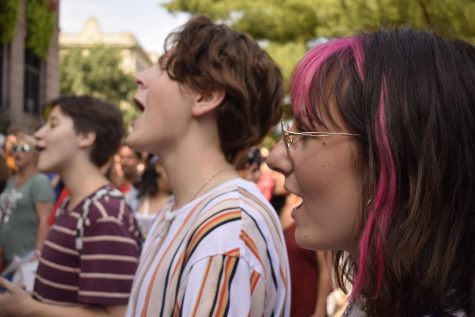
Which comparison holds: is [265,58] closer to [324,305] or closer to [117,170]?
[324,305]

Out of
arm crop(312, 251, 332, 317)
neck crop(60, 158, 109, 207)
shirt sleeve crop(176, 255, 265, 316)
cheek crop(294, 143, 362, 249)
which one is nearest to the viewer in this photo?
cheek crop(294, 143, 362, 249)

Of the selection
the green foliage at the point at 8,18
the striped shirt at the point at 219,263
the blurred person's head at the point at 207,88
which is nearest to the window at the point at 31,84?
the green foliage at the point at 8,18

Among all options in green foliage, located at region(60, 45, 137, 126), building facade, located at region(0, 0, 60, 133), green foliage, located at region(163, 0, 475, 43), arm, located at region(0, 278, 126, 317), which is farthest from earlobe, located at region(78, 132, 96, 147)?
green foliage, located at region(60, 45, 137, 126)

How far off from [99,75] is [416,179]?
45.7m

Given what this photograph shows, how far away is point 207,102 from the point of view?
208 centimetres

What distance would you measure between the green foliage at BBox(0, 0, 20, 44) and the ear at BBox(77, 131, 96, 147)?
1487 cm

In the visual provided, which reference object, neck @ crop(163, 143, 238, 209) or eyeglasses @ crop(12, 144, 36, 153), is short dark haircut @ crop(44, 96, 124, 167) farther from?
eyeglasses @ crop(12, 144, 36, 153)

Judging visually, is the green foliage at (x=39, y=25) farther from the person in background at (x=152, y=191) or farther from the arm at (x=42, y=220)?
the arm at (x=42, y=220)

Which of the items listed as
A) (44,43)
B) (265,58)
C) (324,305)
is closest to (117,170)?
(324,305)

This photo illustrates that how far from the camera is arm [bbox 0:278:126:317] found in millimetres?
2295

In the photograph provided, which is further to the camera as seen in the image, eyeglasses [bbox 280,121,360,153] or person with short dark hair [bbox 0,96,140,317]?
person with short dark hair [bbox 0,96,140,317]

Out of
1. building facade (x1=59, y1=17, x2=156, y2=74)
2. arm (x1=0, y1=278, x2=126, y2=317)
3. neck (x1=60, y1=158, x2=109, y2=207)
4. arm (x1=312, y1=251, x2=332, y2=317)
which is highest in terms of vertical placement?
neck (x1=60, y1=158, x2=109, y2=207)

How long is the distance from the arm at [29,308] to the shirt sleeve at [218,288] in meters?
0.87

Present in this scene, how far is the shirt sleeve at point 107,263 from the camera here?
2.32 m
